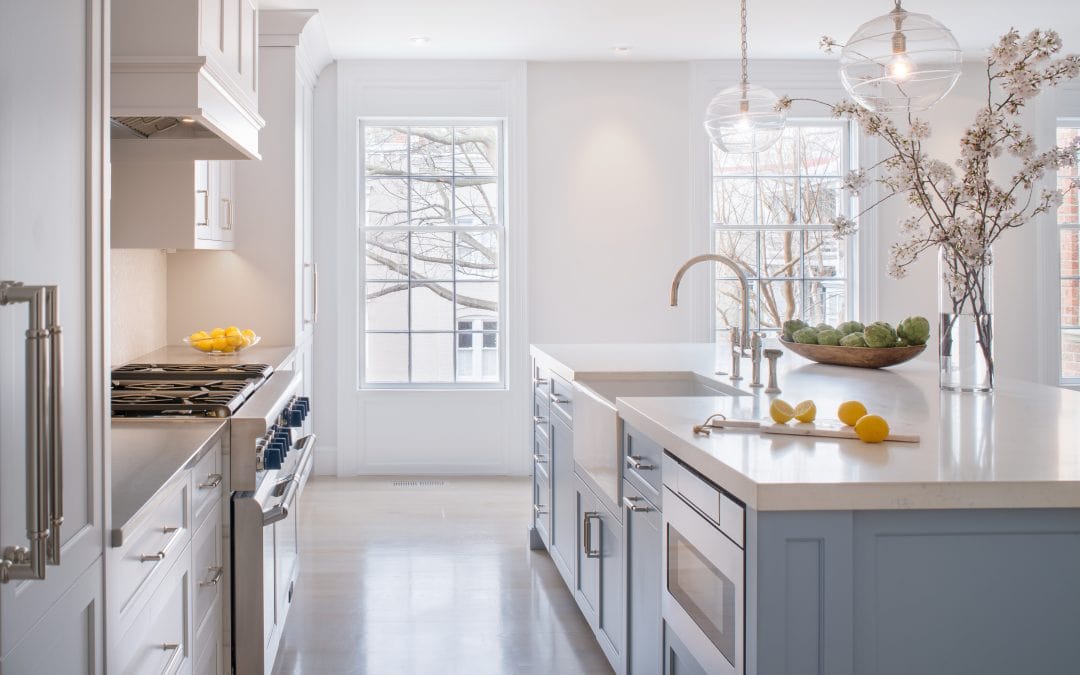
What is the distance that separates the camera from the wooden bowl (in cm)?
323

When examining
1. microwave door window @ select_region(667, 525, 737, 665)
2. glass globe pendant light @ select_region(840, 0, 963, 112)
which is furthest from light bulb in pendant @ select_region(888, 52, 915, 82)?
microwave door window @ select_region(667, 525, 737, 665)

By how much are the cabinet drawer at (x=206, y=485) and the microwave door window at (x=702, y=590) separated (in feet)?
3.37

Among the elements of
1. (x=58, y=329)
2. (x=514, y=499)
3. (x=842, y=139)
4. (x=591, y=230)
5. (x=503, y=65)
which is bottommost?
(x=514, y=499)

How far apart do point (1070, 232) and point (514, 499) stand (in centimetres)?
396

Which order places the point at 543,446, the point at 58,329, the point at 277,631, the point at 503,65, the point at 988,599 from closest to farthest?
the point at 58,329
the point at 988,599
the point at 277,631
the point at 543,446
the point at 503,65

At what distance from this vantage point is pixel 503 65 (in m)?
6.01

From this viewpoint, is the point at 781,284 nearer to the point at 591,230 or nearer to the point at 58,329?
the point at 591,230

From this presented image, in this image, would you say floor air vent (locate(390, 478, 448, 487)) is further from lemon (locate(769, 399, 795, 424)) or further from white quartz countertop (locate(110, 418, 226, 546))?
lemon (locate(769, 399, 795, 424))

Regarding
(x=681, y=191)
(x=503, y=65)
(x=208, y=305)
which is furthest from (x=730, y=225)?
(x=208, y=305)

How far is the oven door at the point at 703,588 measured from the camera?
5.38 ft

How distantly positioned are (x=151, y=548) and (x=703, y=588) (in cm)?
101

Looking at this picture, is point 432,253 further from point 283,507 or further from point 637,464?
point 637,464

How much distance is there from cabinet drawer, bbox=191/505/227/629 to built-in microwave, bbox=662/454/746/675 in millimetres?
1027

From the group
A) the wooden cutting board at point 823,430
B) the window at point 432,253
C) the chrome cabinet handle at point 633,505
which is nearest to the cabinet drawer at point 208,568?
the chrome cabinet handle at point 633,505
